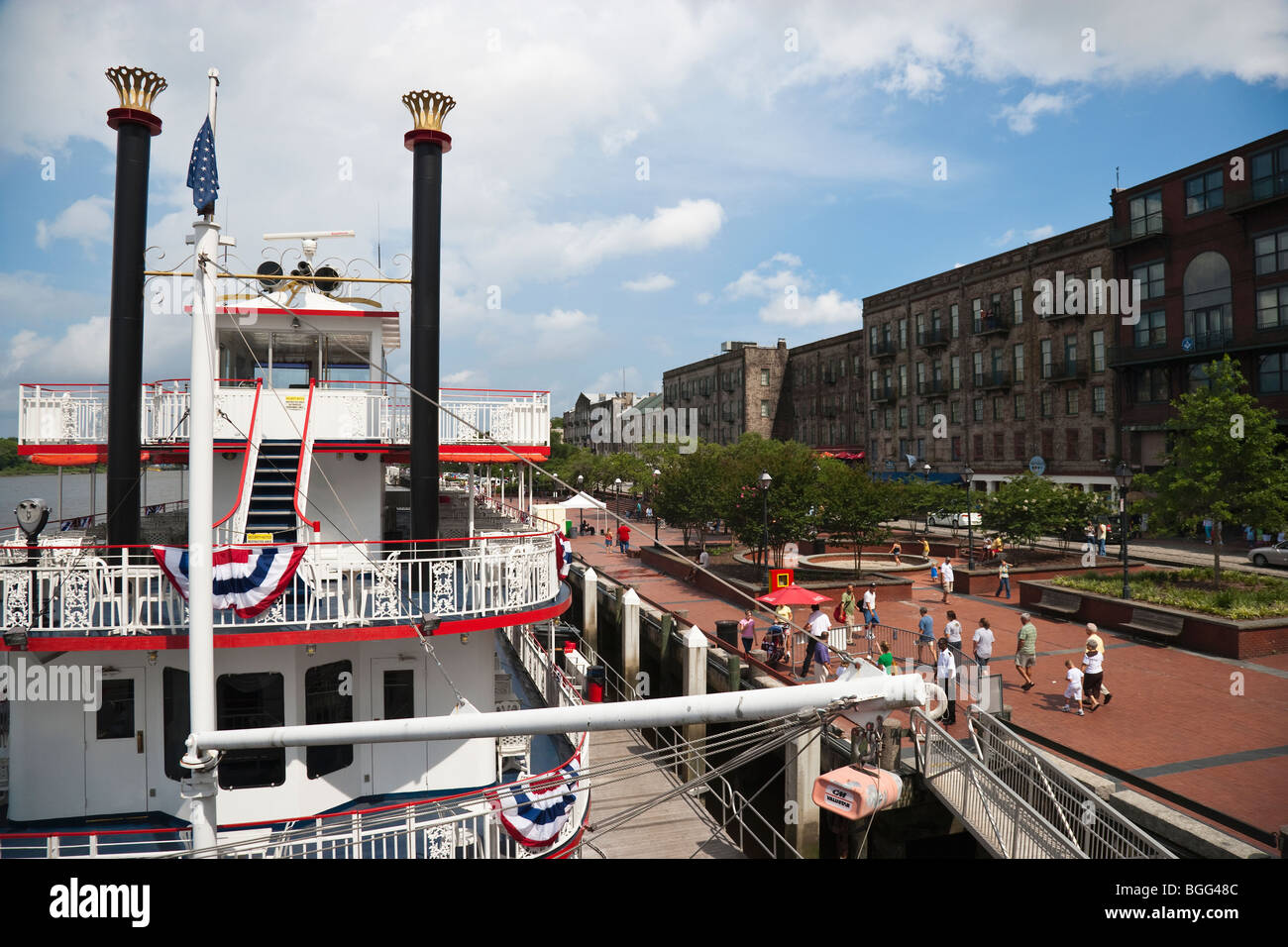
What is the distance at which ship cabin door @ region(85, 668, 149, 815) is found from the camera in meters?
9.33

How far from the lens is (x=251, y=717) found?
30.9 ft

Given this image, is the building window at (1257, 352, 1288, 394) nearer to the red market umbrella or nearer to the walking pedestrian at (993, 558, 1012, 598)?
the walking pedestrian at (993, 558, 1012, 598)

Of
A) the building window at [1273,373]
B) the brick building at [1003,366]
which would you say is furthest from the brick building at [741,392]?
the building window at [1273,373]

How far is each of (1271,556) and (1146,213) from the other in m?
22.6

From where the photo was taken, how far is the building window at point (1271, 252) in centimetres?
3853

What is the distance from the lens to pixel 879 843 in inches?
499

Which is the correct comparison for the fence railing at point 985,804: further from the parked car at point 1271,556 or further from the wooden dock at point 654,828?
the parked car at point 1271,556

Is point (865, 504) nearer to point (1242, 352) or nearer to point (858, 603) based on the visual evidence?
point (858, 603)

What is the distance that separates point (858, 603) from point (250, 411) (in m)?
19.4

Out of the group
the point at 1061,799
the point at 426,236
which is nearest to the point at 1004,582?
the point at 1061,799

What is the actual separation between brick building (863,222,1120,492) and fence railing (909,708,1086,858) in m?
41.8
